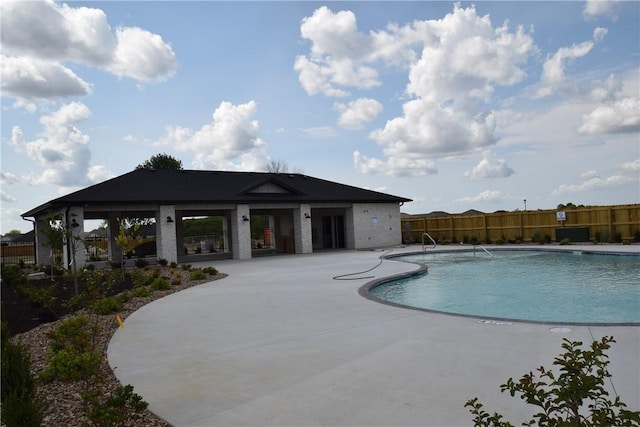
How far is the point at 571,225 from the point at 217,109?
20.9 m

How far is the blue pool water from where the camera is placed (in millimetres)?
8555

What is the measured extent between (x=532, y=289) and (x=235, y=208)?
15728 mm

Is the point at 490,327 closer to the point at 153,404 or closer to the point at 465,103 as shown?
the point at 153,404

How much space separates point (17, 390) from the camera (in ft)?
11.7

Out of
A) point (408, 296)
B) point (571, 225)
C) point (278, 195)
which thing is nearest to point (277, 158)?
point (278, 195)

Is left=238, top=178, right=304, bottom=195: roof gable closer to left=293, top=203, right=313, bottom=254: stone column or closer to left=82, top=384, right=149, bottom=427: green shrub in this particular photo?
left=293, top=203, right=313, bottom=254: stone column

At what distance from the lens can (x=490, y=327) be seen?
6555mm

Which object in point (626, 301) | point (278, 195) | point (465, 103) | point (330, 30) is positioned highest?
point (330, 30)

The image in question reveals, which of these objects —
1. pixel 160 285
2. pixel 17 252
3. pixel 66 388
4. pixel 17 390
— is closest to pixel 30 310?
pixel 160 285

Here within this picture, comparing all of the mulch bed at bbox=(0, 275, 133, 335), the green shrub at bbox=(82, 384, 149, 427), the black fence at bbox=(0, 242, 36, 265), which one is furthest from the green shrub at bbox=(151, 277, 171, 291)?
the black fence at bbox=(0, 242, 36, 265)

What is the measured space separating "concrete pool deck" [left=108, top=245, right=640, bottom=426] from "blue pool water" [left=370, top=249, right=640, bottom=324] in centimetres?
207

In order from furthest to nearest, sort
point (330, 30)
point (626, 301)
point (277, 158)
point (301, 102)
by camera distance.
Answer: point (277, 158) → point (301, 102) → point (330, 30) → point (626, 301)

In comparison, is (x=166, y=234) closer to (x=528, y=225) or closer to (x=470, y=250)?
(x=470, y=250)

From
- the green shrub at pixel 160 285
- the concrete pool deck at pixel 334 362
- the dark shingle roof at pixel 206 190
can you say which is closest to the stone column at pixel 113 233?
the dark shingle roof at pixel 206 190
